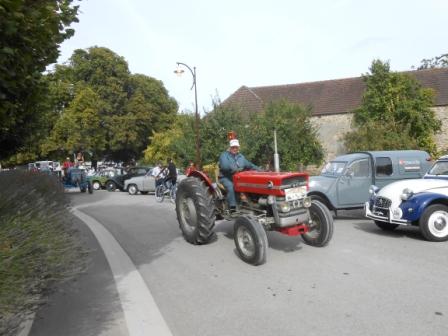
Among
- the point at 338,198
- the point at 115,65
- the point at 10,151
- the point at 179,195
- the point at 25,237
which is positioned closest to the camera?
the point at 25,237

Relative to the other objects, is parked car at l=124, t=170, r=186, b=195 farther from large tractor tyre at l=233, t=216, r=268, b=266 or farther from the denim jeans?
large tractor tyre at l=233, t=216, r=268, b=266

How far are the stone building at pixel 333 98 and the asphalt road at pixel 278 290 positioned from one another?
25854mm

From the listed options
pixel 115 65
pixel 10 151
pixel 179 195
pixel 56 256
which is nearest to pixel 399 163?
pixel 179 195

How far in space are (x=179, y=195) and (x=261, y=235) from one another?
2889 millimetres

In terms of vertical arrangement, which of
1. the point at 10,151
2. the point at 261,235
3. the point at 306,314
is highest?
the point at 10,151

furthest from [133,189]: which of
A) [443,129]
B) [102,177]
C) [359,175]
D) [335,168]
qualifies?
[443,129]

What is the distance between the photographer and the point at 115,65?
49.2 metres

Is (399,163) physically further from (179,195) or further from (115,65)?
(115,65)

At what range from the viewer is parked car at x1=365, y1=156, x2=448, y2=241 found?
806cm

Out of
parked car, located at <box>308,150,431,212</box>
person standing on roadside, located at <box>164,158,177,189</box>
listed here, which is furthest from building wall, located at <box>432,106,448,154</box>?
parked car, located at <box>308,150,431,212</box>

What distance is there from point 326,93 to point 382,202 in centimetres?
3068

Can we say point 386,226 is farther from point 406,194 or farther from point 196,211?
point 196,211

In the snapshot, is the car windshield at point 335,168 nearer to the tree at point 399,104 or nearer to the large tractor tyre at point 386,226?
the large tractor tyre at point 386,226

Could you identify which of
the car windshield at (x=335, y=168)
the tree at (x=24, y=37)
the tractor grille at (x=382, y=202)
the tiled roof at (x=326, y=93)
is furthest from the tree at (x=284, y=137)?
the tree at (x=24, y=37)
